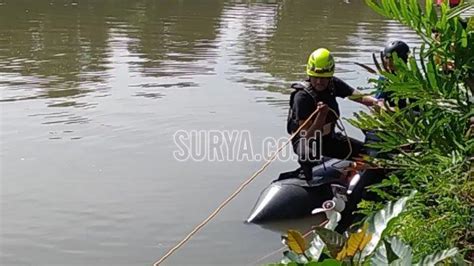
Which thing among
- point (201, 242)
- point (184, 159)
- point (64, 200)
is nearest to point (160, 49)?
point (184, 159)

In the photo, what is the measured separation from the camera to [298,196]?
18.6 feet

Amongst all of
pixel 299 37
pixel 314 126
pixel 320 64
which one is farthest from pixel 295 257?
pixel 299 37

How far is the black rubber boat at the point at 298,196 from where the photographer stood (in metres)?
5.65

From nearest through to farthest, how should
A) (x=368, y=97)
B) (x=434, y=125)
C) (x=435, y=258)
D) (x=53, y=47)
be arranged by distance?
(x=435, y=258)
(x=434, y=125)
(x=368, y=97)
(x=53, y=47)

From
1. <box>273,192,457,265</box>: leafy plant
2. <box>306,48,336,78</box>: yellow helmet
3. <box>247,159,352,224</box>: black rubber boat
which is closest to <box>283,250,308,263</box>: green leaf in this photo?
<box>273,192,457,265</box>: leafy plant

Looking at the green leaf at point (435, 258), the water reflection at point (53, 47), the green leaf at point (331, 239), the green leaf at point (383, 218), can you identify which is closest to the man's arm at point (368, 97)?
the green leaf at point (383, 218)

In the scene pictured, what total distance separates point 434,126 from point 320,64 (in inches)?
131

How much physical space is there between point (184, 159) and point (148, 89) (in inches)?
132

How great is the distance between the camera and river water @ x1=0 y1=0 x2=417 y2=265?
555 centimetres

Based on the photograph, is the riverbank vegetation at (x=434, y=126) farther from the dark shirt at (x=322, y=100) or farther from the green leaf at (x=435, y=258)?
the dark shirt at (x=322, y=100)

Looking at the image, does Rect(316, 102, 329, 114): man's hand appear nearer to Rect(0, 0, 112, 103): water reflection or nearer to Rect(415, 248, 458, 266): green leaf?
Rect(415, 248, 458, 266): green leaf

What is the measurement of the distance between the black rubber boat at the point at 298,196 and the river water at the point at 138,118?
5.4 inches

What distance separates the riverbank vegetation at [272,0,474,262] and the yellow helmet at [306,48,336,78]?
118 inches

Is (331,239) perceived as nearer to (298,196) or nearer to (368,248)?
(368,248)
